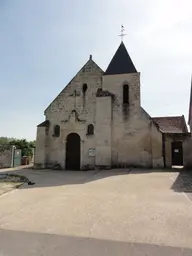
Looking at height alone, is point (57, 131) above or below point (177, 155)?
above

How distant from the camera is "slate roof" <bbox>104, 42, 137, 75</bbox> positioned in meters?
19.0

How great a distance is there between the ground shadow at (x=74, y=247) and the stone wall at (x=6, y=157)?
18.2m

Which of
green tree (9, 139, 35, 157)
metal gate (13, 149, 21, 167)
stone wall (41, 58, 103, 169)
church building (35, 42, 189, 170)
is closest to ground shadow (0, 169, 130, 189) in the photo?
church building (35, 42, 189, 170)

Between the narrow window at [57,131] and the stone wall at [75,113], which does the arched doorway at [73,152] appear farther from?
the narrow window at [57,131]

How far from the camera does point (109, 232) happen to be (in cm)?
447

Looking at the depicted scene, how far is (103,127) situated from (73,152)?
3.45 meters

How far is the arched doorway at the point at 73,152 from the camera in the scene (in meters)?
18.9

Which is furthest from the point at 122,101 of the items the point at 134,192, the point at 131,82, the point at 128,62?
the point at 134,192

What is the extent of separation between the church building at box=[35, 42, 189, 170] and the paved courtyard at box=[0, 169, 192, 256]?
9072 millimetres

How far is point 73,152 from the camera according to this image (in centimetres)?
1912

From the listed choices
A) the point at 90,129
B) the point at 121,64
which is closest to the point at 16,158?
the point at 90,129

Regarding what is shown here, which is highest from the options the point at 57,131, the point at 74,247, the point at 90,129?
the point at 90,129

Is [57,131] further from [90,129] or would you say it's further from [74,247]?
[74,247]

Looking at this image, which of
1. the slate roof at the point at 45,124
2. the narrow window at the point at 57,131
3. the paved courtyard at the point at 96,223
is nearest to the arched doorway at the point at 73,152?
the narrow window at the point at 57,131
